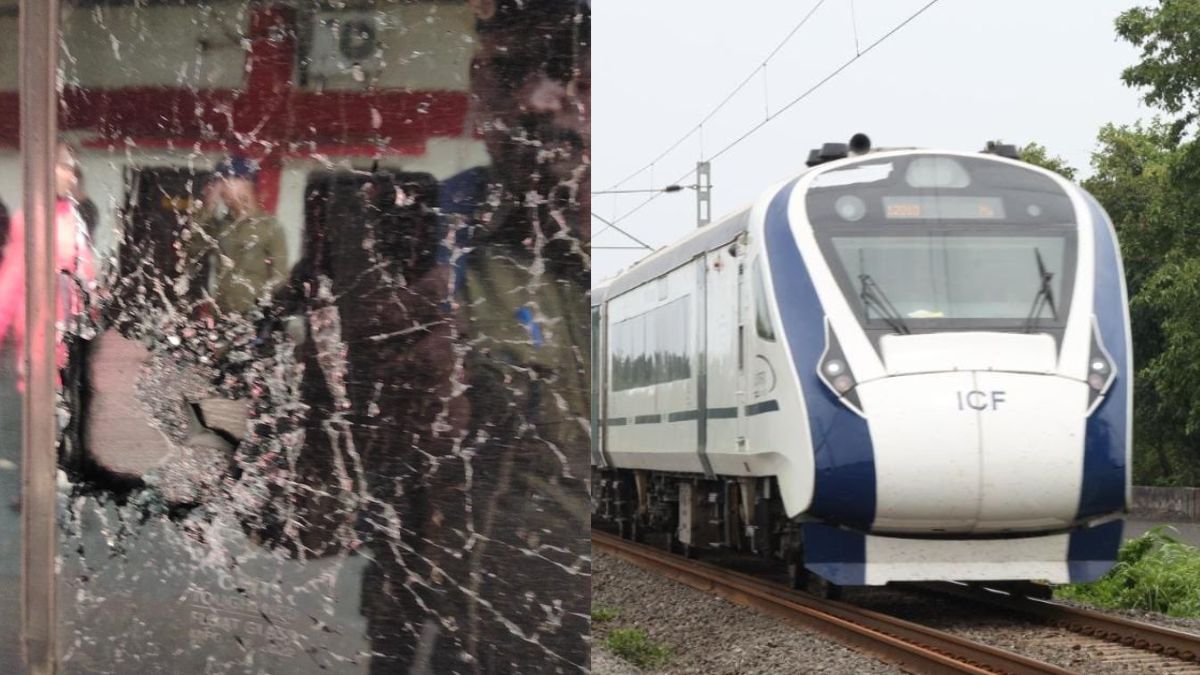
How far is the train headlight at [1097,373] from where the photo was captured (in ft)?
32.4

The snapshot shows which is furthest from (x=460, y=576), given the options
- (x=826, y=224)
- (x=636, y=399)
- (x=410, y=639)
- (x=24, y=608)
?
(x=636, y=399)

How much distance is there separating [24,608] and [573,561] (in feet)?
3.45

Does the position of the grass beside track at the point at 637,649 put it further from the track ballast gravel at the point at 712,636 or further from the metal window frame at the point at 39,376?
the metal window frame at the point at 39,376

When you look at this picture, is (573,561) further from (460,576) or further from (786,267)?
(786,267)

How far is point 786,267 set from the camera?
10344 mm

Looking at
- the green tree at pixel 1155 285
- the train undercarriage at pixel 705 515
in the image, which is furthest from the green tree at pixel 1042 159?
the train undercarriage at pixel 705 515

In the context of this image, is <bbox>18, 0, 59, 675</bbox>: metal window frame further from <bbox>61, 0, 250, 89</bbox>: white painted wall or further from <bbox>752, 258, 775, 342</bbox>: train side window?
<bbox>752, 258, 775, 342</bbox>: train side window

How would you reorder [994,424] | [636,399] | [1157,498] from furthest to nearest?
[1157,498], [636,399], [994,424]

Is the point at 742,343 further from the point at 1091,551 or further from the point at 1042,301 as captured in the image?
the point at 1091,551

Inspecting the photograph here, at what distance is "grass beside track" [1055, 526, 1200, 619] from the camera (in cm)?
1200

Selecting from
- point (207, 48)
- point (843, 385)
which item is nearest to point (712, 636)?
point (843, 385)

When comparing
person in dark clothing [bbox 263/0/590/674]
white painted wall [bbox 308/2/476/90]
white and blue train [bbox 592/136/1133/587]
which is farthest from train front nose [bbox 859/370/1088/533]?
white painted wall [bbox 308/2/476/90]

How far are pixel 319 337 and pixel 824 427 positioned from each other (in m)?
6.81

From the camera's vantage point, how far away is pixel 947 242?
1050 centimetres
